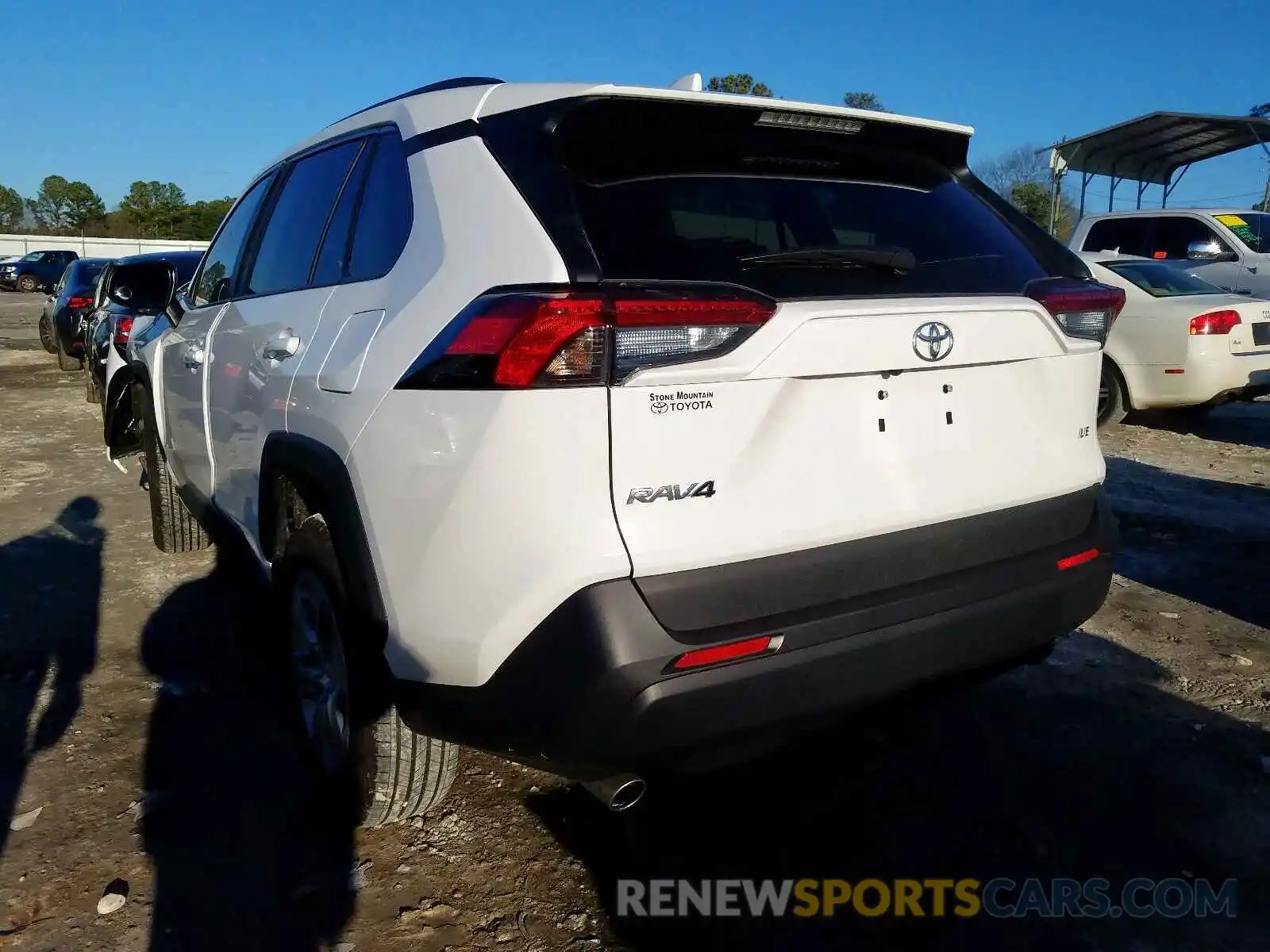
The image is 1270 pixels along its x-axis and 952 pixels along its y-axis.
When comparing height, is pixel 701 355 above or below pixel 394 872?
above

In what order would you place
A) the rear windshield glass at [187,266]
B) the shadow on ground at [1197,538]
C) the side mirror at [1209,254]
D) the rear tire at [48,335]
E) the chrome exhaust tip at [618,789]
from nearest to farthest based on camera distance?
1. the chrome exhaust tip at [618,789]
2. the shadow on ground at [1197,538]
3. the rear windshield glass at [187,266]
4. the side mirror at [1209,254]
5. the rear tire at [48,335]

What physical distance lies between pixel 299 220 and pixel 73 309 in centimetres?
1196

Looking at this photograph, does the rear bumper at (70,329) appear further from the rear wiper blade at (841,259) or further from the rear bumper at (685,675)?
the rear wiper blade at (841,259)

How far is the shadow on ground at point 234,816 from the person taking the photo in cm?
233

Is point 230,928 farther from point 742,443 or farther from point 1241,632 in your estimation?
point 1241,632

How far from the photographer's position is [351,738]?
244cm

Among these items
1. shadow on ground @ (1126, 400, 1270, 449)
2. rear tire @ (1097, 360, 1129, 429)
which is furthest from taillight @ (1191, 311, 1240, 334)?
shadow on ground @ (1126, 400, 1270, 449)

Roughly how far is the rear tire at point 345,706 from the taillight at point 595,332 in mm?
739

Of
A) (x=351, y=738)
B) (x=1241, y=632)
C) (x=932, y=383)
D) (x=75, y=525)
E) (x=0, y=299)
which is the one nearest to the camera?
(x=932, y=383)

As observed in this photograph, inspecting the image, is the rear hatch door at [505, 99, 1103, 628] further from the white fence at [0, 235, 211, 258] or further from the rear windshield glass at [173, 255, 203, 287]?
the white fence at [0, 235, 211, 258]

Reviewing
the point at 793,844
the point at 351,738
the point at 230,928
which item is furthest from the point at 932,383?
the point at 230,928

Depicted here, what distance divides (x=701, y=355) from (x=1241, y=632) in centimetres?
324

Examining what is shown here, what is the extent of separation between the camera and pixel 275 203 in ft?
11.5

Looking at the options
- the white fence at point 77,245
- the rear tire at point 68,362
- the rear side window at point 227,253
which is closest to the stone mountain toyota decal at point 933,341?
the rear side window at point 227,253
